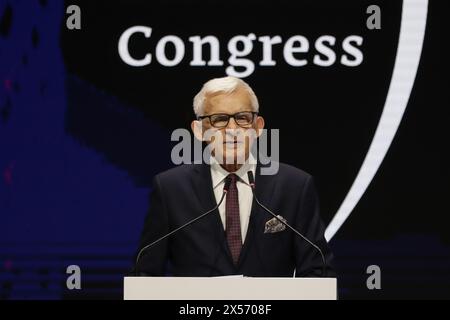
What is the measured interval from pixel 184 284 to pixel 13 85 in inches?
95.5

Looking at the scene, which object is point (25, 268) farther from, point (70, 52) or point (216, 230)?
point (216, 230)

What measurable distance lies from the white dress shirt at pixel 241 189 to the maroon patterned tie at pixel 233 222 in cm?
2

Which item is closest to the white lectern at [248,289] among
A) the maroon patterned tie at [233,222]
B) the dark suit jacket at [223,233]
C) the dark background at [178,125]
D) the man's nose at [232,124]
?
the dark suit jacket at [223,233]

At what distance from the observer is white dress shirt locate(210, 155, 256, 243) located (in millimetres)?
2941

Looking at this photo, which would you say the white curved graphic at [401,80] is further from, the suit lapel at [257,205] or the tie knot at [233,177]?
the tie knot at [233,177]

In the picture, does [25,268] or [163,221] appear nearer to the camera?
[163,221]

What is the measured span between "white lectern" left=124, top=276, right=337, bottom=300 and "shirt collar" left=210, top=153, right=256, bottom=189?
33.8 inches

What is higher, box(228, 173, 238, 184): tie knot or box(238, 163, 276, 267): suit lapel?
box(228, 173, 238, 184): tie knot

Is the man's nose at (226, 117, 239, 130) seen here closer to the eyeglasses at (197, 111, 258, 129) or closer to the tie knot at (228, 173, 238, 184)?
the eyeglasses at (197, 111, 258, 129)

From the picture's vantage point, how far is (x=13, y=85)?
13.9 feet

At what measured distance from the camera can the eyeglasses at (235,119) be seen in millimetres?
2842

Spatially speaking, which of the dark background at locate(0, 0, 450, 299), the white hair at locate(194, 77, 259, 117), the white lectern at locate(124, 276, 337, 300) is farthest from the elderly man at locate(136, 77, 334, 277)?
the dark background at locate(0, 0, 450, 299)

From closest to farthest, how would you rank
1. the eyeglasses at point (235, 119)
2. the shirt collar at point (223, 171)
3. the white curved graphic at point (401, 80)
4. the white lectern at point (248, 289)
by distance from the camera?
the white lectern at point (248, 289) < the eyeglasses at point (235, 119) < the shirt collar at point (223, 171) < the white curved graphic at point (401, 80)
